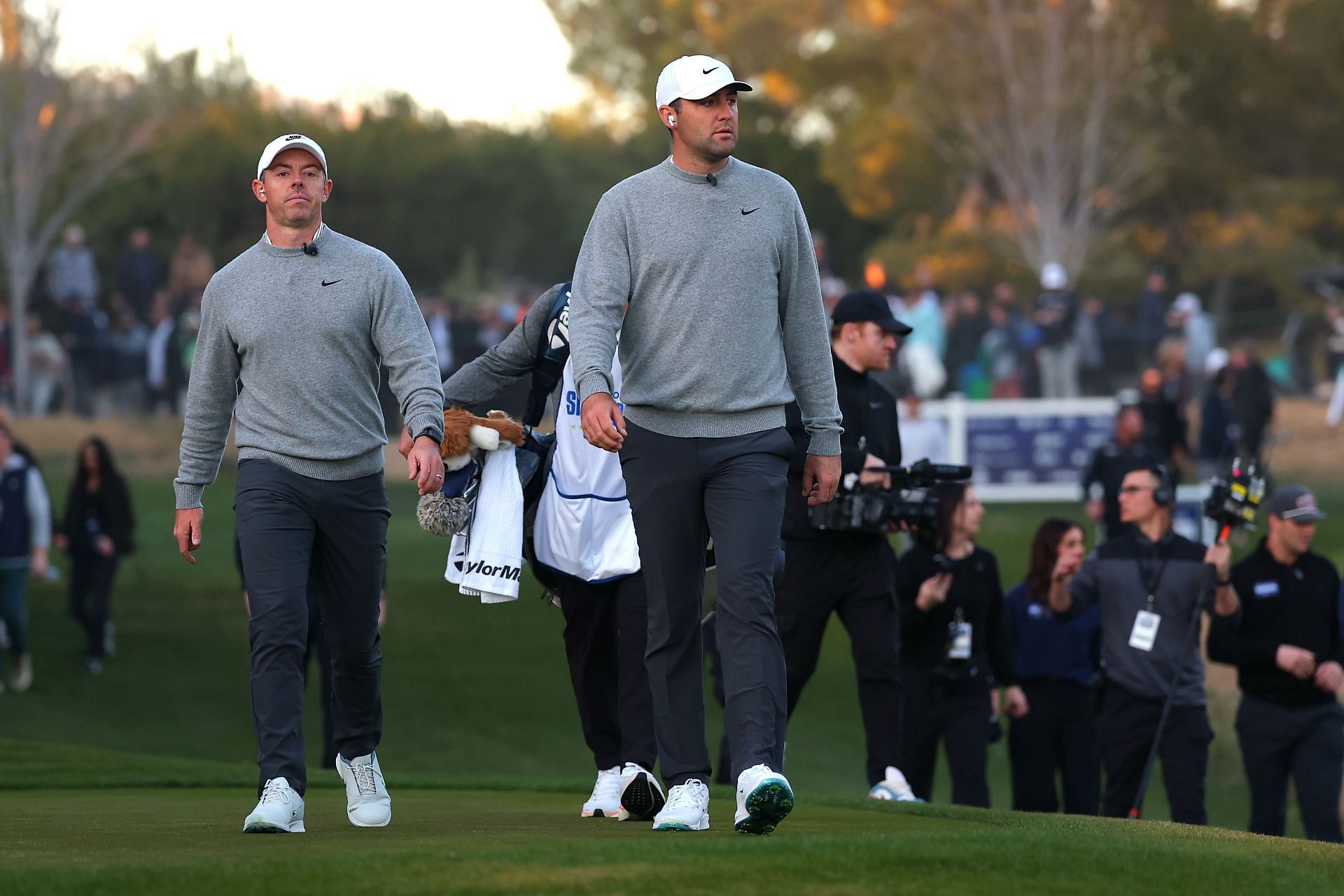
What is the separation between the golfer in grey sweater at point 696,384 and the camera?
600cm

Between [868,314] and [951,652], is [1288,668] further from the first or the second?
[868,314]

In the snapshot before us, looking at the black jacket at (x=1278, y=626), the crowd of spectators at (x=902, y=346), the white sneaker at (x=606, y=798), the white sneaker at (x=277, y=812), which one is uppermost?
the crowd of spectators at (x=902, y=346)

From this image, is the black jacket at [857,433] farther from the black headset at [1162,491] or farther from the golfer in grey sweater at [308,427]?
the golfer in grey sweater at [308,427]

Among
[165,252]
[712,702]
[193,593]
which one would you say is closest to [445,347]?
[193,593]

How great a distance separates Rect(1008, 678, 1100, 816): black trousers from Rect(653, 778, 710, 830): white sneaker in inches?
201

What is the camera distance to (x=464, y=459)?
731cm

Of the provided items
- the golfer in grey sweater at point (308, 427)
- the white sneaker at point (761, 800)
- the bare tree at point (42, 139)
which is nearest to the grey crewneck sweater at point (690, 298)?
the golfer in grey sweater at point (308, 427)

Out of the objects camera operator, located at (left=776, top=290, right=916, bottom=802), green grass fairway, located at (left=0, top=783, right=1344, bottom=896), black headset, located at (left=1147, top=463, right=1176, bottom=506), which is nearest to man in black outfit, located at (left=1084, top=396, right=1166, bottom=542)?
black headset, located at (left=1147, top=463, right=1176, bottom=506)

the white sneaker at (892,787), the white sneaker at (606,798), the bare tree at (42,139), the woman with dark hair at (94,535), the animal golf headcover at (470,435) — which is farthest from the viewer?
the bare tree at (42,139)

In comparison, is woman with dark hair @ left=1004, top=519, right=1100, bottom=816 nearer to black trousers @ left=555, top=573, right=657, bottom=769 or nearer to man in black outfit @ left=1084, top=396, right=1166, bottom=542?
black trousers @ left=555, top=573, right=657, bottom=769

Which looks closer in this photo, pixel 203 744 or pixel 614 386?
pixel 614 386

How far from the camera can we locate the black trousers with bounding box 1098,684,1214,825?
1001cm

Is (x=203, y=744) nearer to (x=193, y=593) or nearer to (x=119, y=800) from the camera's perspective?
(x=193, y=593)

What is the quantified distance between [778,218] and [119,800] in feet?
13.2
